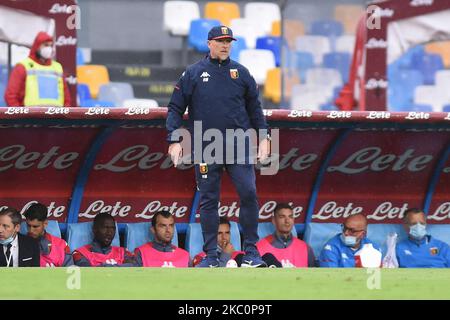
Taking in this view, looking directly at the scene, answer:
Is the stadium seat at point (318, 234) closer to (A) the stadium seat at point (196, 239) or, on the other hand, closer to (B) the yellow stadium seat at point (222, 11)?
(A) the stadium seat at point (196, 239)

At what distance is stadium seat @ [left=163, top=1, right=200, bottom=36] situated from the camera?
64.5 feet

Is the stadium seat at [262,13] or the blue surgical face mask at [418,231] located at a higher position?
the stadium seat at [262,13]

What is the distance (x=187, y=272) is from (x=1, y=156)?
3.41 metres

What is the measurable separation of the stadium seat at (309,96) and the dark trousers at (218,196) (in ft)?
25.2

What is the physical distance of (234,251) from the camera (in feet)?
37.9

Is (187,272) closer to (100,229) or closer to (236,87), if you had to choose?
(236,87)

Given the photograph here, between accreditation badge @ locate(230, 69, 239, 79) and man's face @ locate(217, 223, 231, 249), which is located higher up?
accreditation badge @ locate(230, 69, 239, 79)

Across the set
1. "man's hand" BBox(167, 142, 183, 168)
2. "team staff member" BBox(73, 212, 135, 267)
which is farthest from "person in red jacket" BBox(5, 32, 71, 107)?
"man's hand" BBox(167, 142, 183, 168)

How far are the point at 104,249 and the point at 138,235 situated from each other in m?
0.50

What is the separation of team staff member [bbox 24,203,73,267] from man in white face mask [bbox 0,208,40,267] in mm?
354

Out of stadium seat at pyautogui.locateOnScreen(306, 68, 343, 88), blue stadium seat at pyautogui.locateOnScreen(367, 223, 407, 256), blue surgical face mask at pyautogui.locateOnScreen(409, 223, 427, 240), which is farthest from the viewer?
stadium seat at pyautogui.locateOnScreen(306, 68, 343, 88)

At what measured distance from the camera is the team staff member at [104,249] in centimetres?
1127

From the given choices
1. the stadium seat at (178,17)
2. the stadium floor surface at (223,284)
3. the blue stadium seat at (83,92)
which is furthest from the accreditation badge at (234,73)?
the stadium seat at (178,17)

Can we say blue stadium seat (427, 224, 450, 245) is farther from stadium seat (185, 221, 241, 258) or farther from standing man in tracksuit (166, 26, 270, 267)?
standing man in tracksuit (166, 26, 270, 267)
